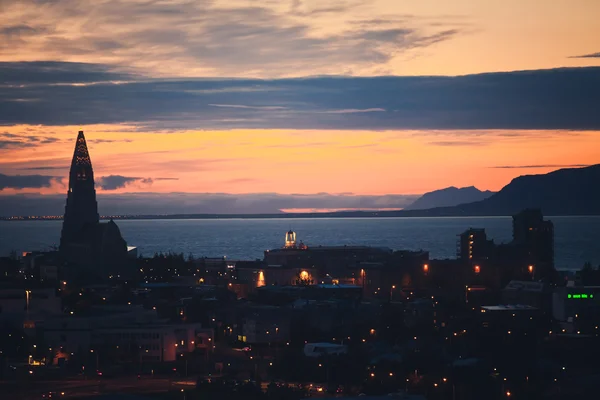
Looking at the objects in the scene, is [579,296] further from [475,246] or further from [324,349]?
[475,246]

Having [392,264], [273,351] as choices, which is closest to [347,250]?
[392,264]

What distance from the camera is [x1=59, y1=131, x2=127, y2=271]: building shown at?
215ft

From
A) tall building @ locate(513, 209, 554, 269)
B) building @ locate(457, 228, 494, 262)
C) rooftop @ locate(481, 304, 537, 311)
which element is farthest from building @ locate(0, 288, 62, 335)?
tall building @ locate(513, 209, 554, 269)

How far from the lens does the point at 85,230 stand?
224ft

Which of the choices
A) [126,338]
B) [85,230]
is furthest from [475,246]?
[126,338]

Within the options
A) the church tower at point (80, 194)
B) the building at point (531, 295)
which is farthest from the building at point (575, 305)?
the church tower at point (80, 194)

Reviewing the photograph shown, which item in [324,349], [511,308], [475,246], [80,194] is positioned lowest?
[324,349]

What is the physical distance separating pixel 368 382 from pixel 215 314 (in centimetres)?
1603

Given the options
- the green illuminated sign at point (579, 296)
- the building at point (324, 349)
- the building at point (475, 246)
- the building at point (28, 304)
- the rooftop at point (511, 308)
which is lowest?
the building at point (324, 349)

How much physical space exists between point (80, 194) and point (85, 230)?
4.64m

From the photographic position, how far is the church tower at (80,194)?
72.1 metres

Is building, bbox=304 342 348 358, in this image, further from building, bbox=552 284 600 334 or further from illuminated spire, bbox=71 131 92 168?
illuminated spire, bbox=71 131 92 168

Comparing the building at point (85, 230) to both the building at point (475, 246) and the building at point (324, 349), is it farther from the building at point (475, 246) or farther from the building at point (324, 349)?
the building at point (324, 349)

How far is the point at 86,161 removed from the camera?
238 feet
